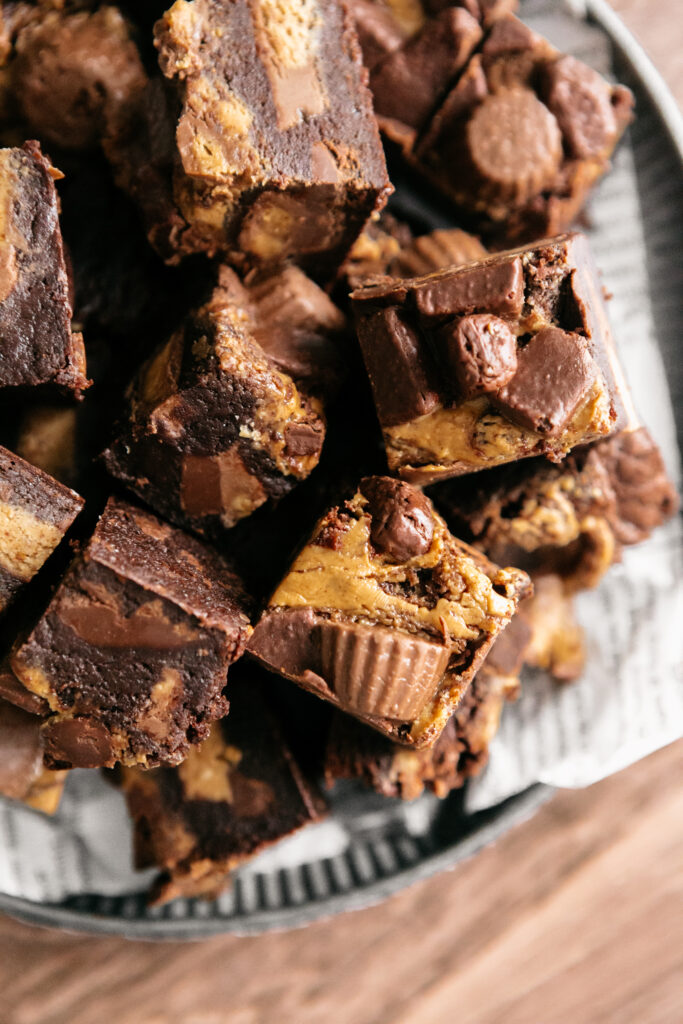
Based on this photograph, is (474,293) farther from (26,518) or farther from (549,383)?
(26,518)

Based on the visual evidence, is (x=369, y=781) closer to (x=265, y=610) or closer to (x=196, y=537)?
(x=265, y=610)

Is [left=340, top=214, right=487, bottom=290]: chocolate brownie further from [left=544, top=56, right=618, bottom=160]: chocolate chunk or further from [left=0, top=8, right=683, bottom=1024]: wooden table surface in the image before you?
[left=0, top=8, right=683, bottom=1024]: wooden table surface

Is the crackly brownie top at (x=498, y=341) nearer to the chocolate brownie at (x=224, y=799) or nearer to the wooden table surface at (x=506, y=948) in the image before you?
the chocolate brownie at (x=224, y=799)

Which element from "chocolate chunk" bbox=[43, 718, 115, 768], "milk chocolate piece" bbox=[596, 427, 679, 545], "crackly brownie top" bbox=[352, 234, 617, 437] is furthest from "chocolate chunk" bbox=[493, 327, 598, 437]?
"chocolate chunk" bbox=[43, 718, 115, 768]

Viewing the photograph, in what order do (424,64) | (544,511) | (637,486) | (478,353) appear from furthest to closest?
(637,486), (424,64), (544,511), (478,353)

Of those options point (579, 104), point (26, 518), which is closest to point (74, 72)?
point (26, 518)

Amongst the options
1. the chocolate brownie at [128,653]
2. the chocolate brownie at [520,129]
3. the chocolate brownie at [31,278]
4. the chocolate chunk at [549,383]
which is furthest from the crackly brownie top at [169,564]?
the chocolate brownie at [520,129]

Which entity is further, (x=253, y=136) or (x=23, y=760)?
(x=23, y=760)
